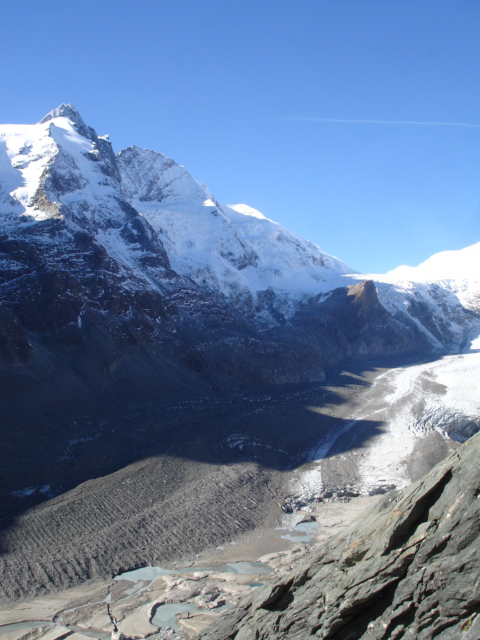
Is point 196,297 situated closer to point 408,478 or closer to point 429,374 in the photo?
point 429,374

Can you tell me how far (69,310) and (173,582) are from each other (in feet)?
172

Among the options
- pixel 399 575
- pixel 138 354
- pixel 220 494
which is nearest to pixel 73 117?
pixel 138 354

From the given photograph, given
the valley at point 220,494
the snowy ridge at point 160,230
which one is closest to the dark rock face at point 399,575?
the valley at point 220,494

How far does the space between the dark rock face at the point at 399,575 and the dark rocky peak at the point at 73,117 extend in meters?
147

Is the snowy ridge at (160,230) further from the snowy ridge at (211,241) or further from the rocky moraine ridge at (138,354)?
the rocky moraine ridge at (138,354)

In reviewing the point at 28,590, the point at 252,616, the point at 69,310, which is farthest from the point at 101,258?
the point at 252,616

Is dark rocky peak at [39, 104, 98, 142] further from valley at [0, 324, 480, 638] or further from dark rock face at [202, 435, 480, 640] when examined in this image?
dark rock face at [202, 435, 480, 640]

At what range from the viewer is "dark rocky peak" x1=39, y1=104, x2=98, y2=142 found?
14475 centimetres

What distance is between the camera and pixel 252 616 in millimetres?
14523

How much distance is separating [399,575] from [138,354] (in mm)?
66911

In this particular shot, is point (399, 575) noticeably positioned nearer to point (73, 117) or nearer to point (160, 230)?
point (160, 230)

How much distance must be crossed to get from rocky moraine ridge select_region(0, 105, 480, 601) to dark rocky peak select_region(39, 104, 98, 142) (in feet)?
1.86

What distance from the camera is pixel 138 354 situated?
7569 centimetres

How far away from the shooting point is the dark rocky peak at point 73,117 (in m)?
145
